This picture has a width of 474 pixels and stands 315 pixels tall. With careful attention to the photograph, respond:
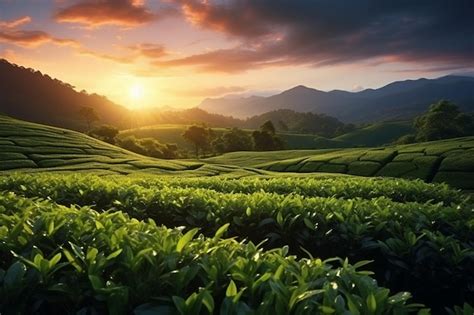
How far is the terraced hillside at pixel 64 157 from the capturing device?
3281 centimetres

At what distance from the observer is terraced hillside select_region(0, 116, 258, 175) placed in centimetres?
3281

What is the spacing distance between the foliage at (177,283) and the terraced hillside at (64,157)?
87.8ft

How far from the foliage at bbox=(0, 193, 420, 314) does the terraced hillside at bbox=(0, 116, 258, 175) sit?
2676cm

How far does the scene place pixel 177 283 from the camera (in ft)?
12.4

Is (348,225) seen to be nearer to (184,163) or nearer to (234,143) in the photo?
(184,163)

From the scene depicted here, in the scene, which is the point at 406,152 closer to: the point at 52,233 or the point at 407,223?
the point at 407,223

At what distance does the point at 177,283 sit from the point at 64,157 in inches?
1446

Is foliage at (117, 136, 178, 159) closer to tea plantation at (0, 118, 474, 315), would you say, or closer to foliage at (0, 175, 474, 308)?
tea plantation at (0, 118, 474, 315)

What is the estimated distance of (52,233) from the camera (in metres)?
5.14

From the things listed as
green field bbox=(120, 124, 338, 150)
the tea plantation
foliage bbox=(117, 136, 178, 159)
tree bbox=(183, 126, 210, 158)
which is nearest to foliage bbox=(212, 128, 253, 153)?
tree bbox=(183, 126, 210, 158)

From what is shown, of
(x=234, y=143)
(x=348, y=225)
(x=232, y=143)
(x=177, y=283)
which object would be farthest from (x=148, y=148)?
(x=177, y=283)

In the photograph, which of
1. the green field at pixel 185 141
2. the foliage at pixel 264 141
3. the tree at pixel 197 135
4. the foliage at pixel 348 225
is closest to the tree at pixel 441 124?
the foliage at pixel 264 141

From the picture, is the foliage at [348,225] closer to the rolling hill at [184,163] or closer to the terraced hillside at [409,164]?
the rolling hill at [184,163]

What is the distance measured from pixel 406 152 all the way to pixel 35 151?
3796cm
